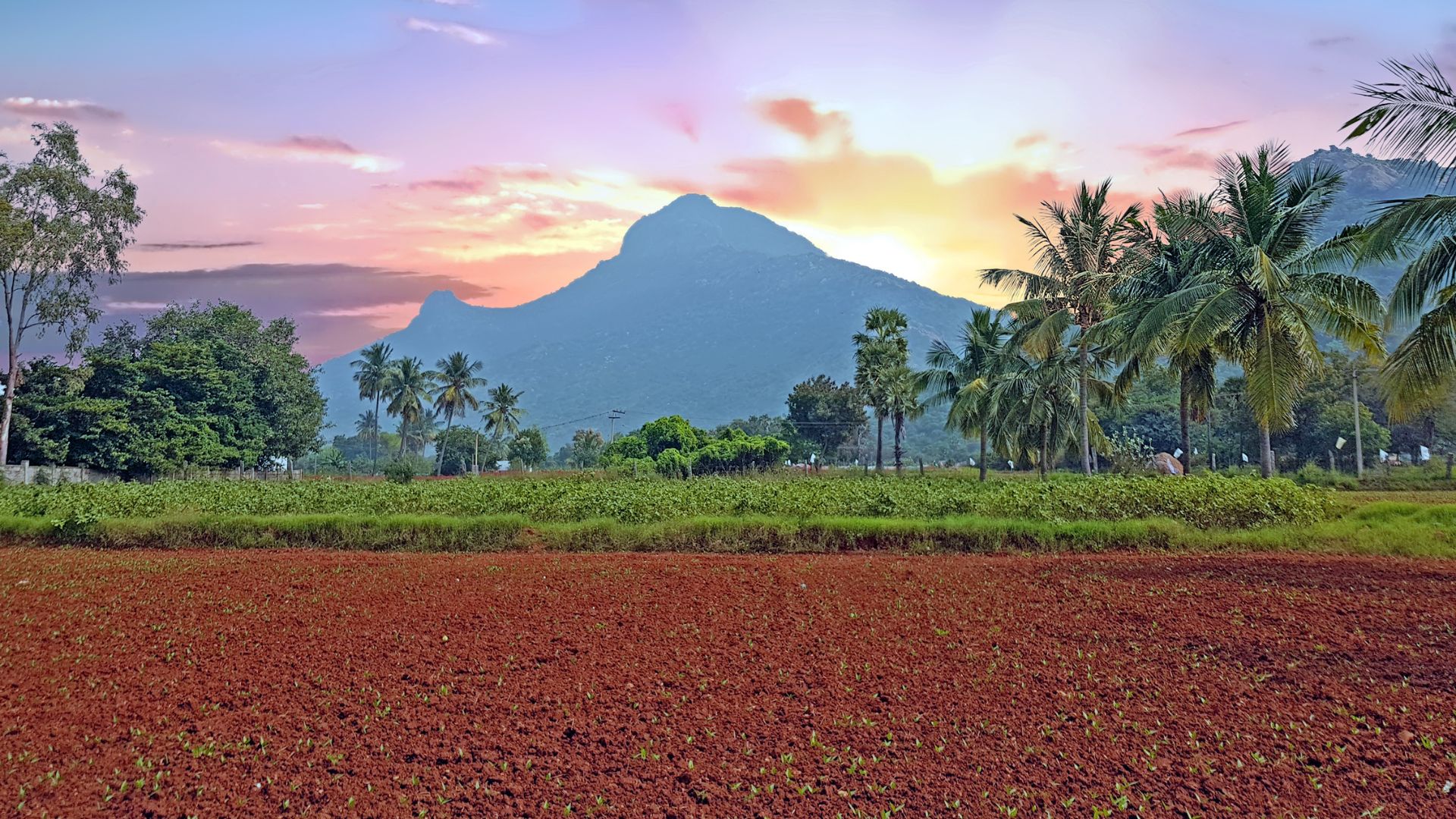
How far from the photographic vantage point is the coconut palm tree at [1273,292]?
607 inches

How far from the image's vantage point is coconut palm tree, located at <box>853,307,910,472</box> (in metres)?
38.5

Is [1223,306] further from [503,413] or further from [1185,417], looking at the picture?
[503,413]

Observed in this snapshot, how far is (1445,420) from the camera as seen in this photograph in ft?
149

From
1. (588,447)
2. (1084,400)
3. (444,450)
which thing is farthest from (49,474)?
(588,447)

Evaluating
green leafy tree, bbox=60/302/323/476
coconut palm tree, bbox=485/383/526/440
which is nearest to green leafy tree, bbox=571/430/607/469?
coconut palm tree, bbox=485/383/526/440

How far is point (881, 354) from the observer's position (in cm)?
3903

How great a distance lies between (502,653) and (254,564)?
24.9 ft

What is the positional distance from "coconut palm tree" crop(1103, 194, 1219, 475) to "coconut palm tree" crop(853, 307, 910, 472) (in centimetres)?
1700

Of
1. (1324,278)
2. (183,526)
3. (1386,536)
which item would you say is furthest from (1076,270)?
(183,526)

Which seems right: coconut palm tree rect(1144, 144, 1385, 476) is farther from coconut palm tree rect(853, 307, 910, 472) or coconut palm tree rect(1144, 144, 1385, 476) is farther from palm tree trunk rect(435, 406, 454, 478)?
palm tree trunk rect(435, 406, 454, 478)

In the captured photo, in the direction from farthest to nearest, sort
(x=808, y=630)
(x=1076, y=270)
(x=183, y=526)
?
1. (x=1076, y=270)
2. (x=183, y=526)
3. (x=808, y=630)

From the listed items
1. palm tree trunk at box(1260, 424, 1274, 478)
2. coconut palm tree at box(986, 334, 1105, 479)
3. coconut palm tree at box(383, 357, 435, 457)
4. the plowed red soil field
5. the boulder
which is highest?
coconut palm tree at box(383, 357, 435, 457)

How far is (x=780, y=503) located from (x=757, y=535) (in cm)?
186

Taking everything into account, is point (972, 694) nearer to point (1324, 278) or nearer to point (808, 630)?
point (808, 630)
